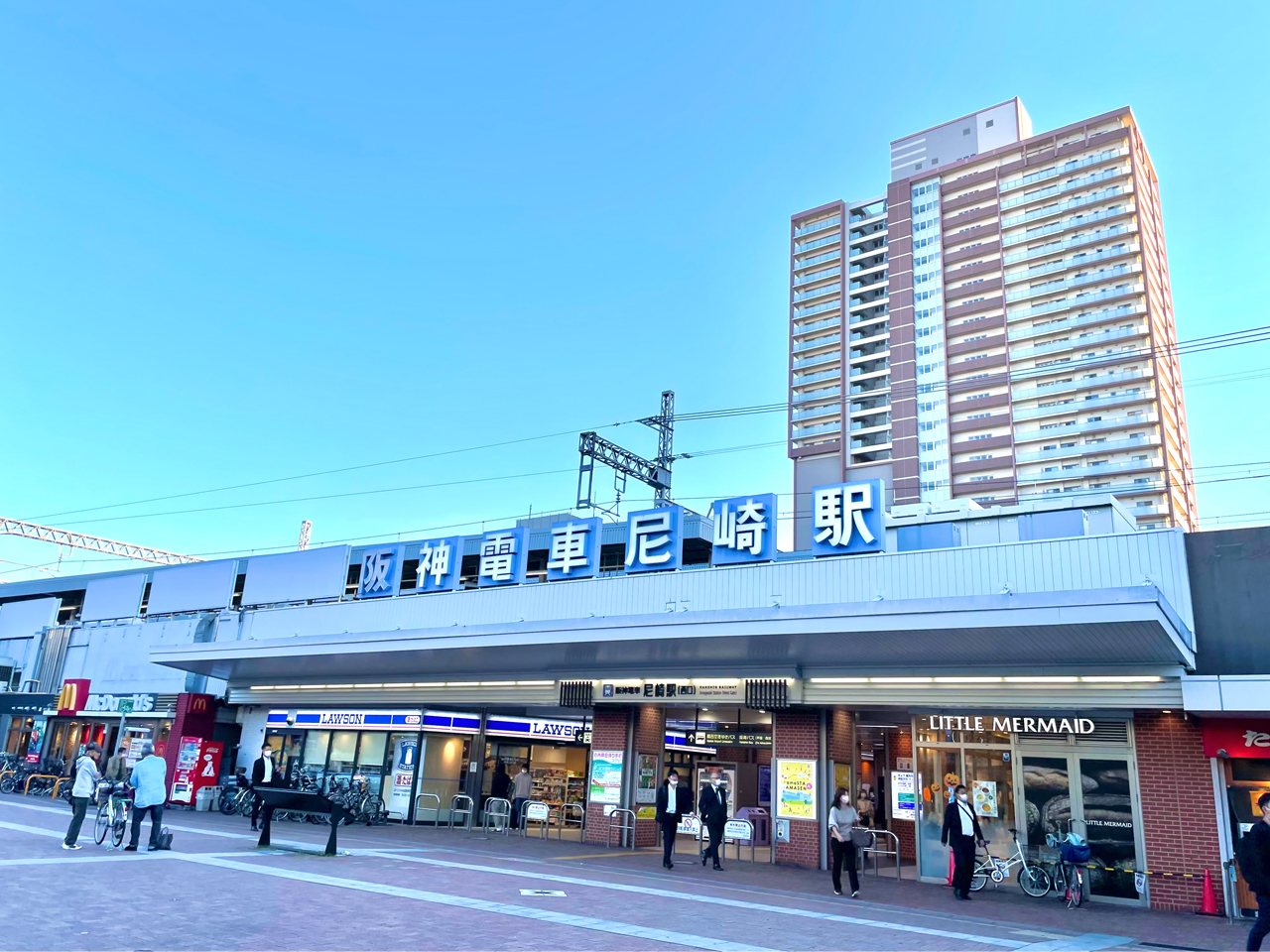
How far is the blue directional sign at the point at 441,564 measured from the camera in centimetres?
2511

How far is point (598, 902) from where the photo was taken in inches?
436

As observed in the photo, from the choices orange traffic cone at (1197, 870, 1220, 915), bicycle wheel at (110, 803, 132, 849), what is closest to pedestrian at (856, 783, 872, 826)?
orange traffic cone at (1197, 870, 1220, 915)

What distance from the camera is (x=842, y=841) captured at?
13.7 meters

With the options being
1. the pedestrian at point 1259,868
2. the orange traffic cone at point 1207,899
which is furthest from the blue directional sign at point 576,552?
the pedestrian at point 1259,868

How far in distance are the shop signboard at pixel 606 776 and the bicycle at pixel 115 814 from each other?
9.55m

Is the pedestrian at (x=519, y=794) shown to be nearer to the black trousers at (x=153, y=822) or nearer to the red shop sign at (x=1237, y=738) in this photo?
the black trousers at (x=153, y=822)

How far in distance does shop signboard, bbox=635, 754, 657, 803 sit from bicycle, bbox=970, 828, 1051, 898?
7.65 meters

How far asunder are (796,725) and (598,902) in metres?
8.42

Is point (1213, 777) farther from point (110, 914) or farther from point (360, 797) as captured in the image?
point (360, 797)

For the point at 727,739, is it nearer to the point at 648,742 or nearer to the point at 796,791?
the point at 648,742

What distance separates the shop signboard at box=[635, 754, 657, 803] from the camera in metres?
20.8

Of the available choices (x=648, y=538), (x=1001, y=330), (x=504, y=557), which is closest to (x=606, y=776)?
(x=648, y=538)

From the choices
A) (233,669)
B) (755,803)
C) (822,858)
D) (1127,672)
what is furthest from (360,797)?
(1127,672)

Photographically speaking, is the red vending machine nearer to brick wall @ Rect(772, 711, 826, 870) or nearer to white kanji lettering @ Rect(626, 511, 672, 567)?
white kanji lettering @ Rect(626, 511, 672, 567)
